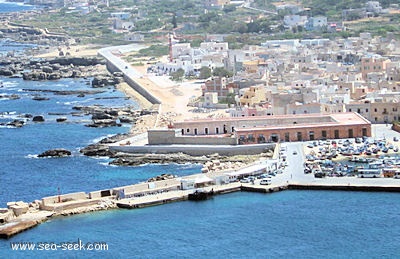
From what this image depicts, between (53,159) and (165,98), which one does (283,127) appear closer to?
(53,159)

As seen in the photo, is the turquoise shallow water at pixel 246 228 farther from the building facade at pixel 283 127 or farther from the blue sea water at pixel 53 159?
the building facade at pixel 283 127

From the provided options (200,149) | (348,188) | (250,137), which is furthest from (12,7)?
(348,188)

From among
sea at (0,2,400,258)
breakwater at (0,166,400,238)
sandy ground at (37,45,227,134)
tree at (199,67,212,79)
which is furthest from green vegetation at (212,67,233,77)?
breakwater at (0,166,400,238)

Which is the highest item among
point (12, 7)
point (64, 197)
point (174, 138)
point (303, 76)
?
point (12, 7)

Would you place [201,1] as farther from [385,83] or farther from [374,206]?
[374,206]

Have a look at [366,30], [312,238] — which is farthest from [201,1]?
[312,238]

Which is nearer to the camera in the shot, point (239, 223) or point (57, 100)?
point (239, 223)

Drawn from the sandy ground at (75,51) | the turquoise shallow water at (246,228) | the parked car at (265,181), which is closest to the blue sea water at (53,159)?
the parked car at (265,181)
